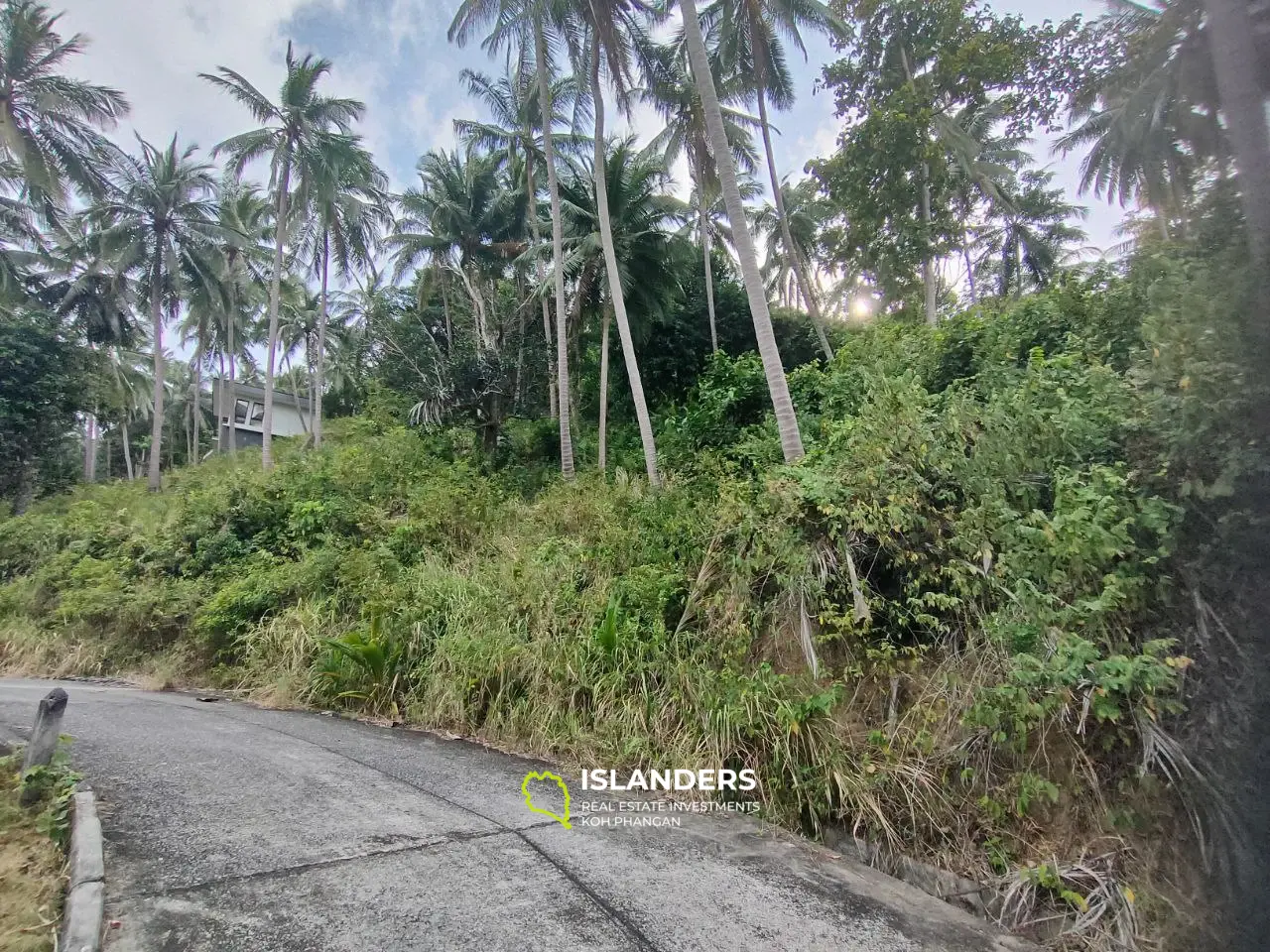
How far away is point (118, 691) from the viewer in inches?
268

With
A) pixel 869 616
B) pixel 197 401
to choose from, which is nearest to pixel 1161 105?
pixel 869 616

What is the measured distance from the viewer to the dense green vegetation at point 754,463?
2596mm

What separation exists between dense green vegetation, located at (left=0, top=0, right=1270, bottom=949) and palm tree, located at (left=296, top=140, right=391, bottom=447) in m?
0.14

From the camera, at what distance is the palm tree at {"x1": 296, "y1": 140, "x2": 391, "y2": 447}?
16.5 metres

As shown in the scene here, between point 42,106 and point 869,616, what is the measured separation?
22.5 meters

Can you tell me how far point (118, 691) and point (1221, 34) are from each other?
10723 millimetres

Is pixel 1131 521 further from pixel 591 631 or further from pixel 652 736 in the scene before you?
pixel 591 631

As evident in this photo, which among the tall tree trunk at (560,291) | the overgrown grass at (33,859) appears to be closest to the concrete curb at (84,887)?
the overgrown grass at (33,859)

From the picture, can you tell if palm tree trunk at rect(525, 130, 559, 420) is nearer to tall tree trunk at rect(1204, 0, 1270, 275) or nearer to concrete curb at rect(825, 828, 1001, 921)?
concrete curb at rect(825, 828, 1001, 921)

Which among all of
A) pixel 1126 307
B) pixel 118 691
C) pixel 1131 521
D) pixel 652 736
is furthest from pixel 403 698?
pixel 1126 307

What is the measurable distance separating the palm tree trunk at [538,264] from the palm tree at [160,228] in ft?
35.7

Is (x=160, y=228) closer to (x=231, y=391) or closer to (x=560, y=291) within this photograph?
(x=231, y=391)

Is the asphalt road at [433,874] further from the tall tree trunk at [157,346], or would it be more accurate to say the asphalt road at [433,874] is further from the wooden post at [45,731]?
the tall tree trunk at [157,346]

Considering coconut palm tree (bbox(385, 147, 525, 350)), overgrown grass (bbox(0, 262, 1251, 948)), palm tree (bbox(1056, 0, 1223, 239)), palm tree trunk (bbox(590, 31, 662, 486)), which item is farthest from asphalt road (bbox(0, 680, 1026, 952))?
coconut palm tree (bbox(385, 147, 525, 350))
